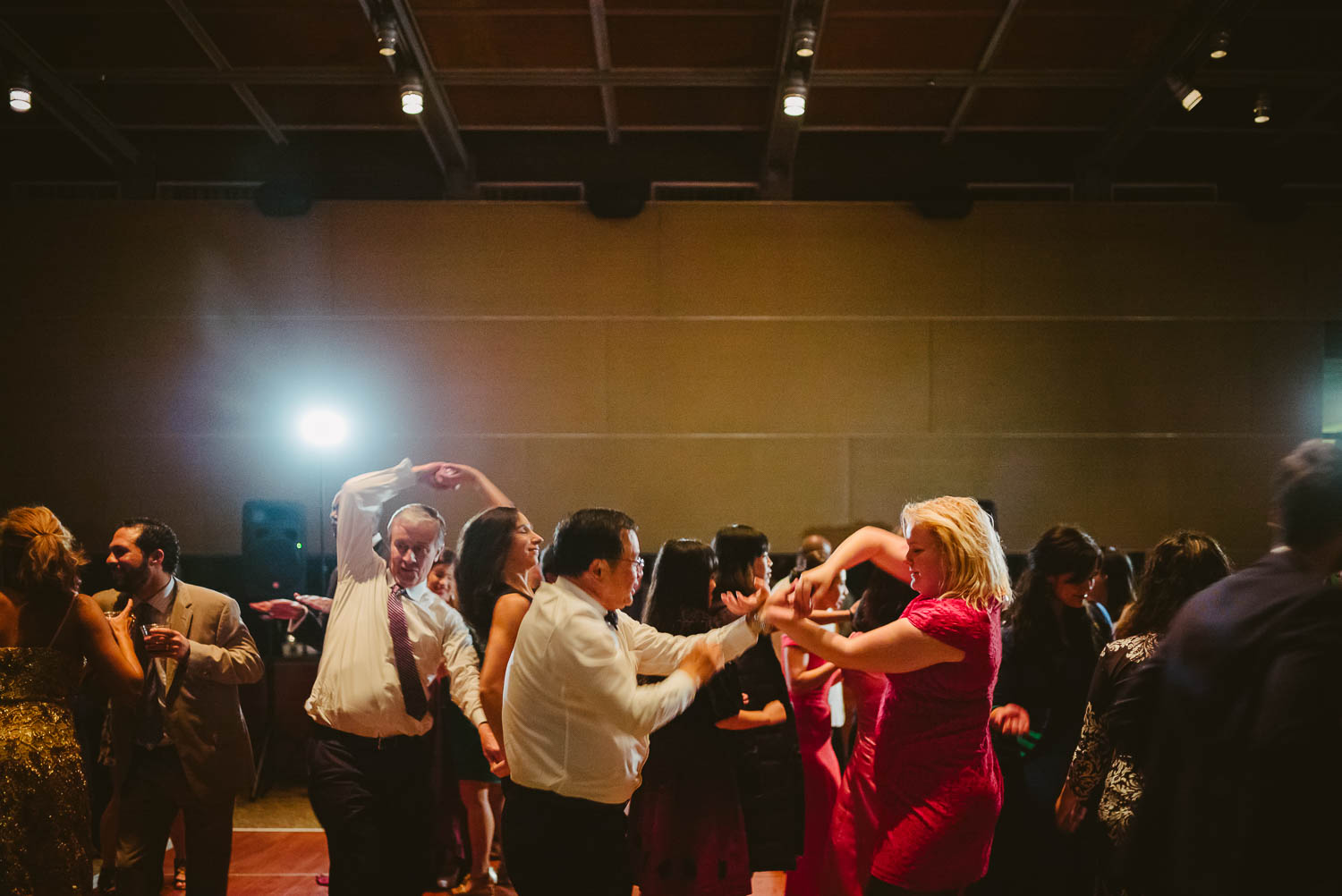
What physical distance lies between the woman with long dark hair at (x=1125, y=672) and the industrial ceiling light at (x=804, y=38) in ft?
11.8

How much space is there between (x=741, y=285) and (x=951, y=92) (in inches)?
72.5

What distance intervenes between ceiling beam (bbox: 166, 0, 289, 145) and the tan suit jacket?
142 inches

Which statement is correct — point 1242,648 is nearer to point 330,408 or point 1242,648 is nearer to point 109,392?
point 330,408

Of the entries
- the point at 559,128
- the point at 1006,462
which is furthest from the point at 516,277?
the point at 1006,462

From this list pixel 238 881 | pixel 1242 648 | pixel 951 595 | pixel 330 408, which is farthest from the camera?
pixel 330 408

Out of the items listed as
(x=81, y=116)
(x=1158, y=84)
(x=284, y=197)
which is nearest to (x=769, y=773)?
(x=1158, y=84)

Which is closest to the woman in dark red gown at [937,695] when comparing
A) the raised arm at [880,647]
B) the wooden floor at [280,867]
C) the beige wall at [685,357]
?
the raised arm at [880,647]

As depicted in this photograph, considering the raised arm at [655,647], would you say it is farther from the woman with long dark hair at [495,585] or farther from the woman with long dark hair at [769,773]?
the woman with long dark hair at [495,585]

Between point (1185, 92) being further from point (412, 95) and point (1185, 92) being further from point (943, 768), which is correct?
point (943, 768)

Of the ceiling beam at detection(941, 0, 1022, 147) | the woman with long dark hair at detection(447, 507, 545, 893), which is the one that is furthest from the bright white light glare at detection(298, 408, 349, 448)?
the ceiling beam at detection(941, 0, 1022, 147)

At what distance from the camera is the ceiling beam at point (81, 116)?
5.13 m

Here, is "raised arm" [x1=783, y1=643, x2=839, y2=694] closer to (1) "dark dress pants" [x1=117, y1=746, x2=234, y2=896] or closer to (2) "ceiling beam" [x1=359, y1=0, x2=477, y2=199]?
(1) "dark dress pants" [x1=117, y1=746, x2=234, y2=896]

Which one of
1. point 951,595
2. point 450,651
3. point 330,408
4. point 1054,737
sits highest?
point 330,408

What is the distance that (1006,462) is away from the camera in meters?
6.11
